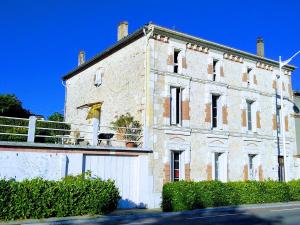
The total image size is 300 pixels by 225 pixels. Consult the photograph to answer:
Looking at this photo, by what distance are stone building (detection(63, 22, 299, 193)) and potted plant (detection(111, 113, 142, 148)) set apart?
0.42 meters

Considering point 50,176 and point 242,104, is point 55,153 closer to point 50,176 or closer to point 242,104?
point 50,176

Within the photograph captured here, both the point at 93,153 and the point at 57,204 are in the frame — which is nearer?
the point at 57,204

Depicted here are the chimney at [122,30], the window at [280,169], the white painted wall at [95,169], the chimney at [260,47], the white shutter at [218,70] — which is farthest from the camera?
the chimney at [260,47]

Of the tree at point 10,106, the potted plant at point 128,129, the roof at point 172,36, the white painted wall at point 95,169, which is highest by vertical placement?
the roof at point 172,36

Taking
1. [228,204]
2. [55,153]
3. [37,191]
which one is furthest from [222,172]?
[37,191]

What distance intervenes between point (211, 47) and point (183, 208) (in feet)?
33.4

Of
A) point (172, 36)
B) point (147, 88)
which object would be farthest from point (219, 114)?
point (172, 36)

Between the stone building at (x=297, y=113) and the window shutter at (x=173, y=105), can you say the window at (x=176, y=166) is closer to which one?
the window shutter at (x=173, y=105)

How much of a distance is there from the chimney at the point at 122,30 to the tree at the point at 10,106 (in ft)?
45.4

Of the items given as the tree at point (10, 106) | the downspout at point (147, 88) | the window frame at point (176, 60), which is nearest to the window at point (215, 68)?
the window frame at point (176, 60)

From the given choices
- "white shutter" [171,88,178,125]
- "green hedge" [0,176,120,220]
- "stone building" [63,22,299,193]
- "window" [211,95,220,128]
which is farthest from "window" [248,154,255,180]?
"green hedge" [0,176,120,220]

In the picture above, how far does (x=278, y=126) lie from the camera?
2464 cm

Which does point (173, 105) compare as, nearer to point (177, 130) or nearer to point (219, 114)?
point (177, 130)

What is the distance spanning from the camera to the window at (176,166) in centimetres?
1869
